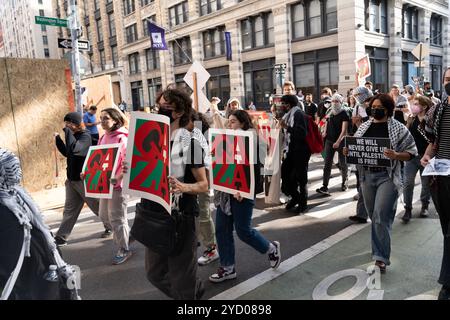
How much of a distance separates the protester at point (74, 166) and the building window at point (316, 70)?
19.7 metres

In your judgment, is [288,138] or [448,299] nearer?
[448,299]

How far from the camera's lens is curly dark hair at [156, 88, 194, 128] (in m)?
2.89

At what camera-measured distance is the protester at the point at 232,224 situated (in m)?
3.77

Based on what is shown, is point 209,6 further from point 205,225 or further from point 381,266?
point 381,266

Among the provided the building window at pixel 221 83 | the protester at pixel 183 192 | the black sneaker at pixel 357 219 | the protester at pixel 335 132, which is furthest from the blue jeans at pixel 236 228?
the building window at pixel 221 83

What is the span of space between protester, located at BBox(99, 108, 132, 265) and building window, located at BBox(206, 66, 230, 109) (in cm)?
2540

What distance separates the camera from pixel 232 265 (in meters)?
3.94

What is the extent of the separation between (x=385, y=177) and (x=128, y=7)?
136ft

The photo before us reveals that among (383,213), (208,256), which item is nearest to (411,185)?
(383,213)

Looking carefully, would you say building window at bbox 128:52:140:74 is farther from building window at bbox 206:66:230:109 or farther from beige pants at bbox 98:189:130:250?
beige pants at bbox 98:189:130:250

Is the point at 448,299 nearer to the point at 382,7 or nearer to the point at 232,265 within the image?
the point at 232,265

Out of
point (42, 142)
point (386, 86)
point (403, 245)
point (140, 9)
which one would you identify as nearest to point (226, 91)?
point (386, 86)

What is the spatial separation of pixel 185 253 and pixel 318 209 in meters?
4.03

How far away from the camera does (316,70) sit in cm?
2303
